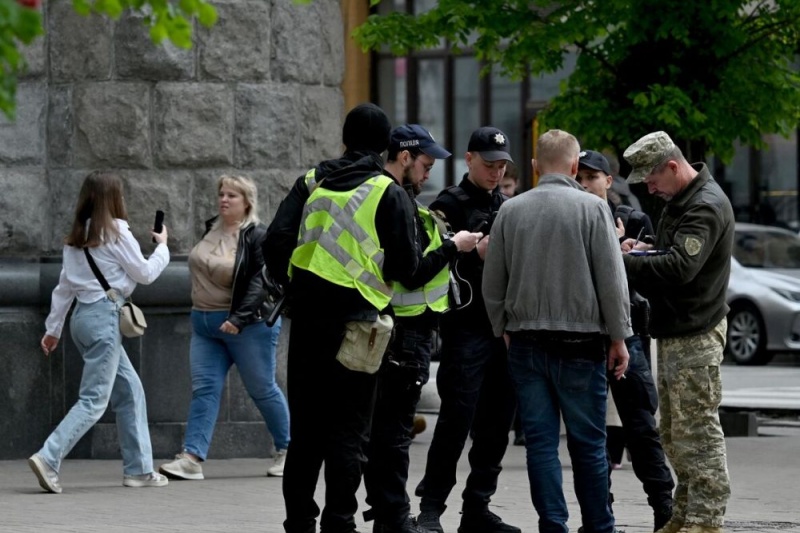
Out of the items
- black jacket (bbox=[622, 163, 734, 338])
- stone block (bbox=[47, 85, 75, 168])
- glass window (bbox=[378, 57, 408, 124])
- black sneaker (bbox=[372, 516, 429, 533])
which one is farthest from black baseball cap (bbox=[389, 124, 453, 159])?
glass window (bbox=[378, 57, 408, 124])

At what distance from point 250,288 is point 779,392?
29.8 ft

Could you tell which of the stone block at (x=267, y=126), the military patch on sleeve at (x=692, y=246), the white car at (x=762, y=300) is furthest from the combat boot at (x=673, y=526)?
the white car at (x=762, y=300)

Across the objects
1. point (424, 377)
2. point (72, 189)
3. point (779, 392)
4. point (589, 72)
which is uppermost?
point (589, 72)

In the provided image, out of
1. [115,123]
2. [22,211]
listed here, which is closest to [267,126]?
[115,123]

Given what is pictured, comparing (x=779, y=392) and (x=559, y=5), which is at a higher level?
(x=559, y=5)

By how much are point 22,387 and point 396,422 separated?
390 cm

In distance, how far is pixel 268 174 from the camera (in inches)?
446

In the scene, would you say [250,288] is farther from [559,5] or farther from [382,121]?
[559,5]

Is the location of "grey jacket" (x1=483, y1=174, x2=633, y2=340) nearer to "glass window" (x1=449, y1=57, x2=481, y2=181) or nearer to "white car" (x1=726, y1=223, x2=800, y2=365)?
"white car" (x1=726, y1=223, x2=800, y2=365)

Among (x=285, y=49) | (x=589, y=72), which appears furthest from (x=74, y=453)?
(x=589, y=72)

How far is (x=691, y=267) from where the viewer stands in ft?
24.7

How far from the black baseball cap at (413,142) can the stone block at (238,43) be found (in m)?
3.48

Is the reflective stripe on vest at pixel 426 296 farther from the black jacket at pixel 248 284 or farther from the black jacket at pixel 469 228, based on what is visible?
the black jacket at pixel 248 284

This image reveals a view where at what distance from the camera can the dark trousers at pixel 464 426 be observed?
8172 millimetres
